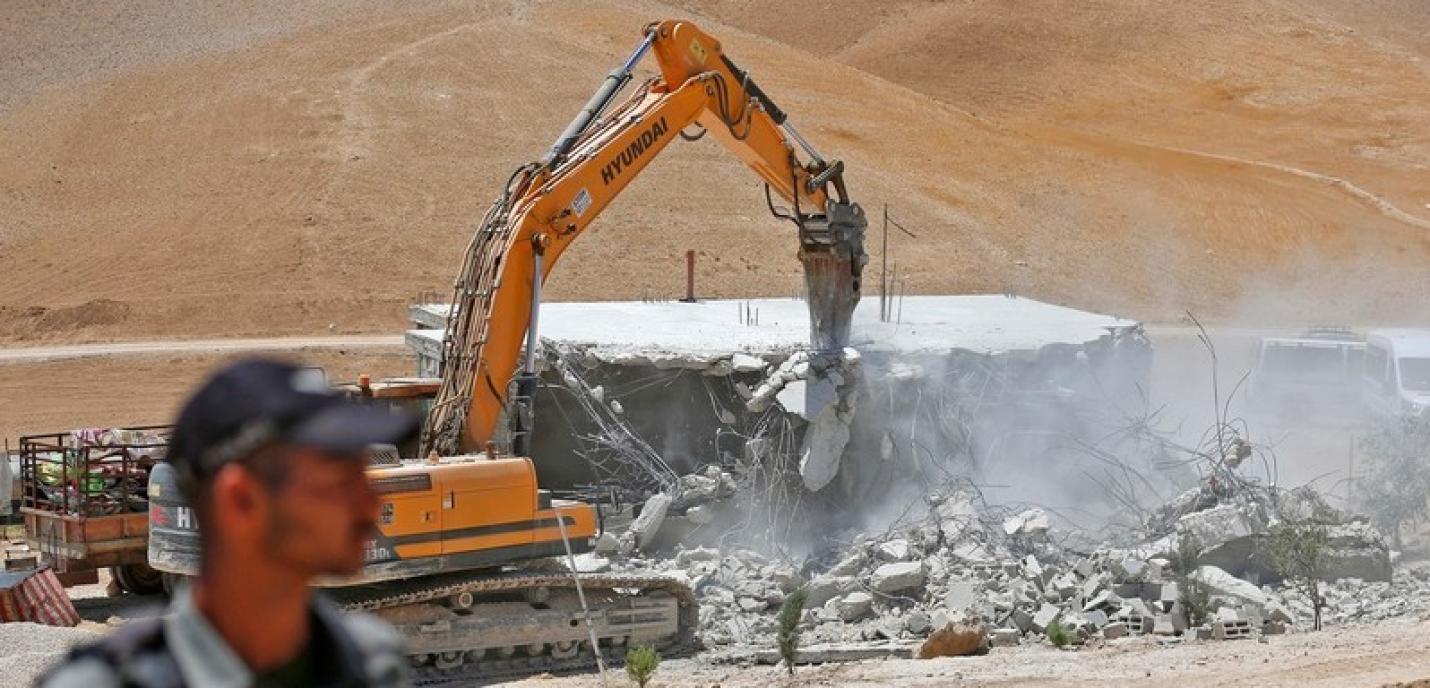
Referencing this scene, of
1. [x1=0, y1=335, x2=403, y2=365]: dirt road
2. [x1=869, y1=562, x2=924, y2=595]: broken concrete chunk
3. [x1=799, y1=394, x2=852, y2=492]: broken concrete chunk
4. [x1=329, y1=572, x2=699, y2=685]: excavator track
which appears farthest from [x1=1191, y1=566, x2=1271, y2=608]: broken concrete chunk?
[x1=0, y1=335, x2=403, y2=365]: dirt road

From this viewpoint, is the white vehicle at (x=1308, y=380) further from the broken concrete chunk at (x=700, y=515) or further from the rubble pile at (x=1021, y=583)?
the broken concrete chunk at (x=700, y=515)

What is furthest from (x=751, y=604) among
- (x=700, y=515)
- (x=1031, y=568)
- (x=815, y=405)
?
(x=815, y=405)

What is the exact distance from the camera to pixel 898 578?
54.8 ft

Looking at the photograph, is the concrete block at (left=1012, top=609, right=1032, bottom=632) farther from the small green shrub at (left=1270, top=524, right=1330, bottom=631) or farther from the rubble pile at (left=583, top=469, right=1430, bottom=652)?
the small green shrub at (left=1270, top=524, right=1330, bottom=631)

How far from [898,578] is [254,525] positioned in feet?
47.7

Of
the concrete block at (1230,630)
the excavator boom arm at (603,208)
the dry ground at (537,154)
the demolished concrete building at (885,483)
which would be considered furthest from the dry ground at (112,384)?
the concrete block at (1230,630)

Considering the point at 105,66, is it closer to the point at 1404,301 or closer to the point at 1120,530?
the point at 1404,301

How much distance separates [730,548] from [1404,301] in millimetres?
30514

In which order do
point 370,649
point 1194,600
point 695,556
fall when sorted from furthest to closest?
point 695,556 → point 1194,600 → point 370,649

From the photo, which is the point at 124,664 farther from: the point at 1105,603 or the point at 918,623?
the point at 1105,603

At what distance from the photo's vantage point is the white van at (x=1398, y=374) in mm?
22094

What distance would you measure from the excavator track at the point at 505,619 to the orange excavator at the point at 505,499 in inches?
0.5

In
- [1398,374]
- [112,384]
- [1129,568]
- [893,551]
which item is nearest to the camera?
[1129,568]

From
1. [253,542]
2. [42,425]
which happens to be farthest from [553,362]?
[253,542]
